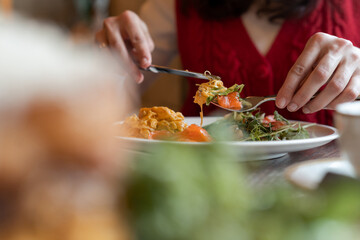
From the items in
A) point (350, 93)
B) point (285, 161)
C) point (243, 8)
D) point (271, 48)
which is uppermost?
point (243, 8)

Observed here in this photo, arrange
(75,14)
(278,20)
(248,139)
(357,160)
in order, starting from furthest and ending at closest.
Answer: (75,14), (278,20), (248,139), (357,160)

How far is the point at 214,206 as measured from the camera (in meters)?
0.17

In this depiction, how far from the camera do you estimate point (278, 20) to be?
1.53 m

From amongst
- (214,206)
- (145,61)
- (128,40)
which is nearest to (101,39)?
(128,40)

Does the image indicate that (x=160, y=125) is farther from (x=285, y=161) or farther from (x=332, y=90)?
(x=332, y=90)

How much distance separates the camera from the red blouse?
1.42 meters

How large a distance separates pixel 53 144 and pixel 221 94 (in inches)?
32.5

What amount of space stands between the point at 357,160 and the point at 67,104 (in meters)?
0.35

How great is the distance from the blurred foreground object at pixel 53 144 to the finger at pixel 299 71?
0.78 meters

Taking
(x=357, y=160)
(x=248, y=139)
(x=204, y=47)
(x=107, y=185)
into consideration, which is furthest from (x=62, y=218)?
(x=204, y=47)

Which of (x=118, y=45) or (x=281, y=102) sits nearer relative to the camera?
(x=281, y=102)

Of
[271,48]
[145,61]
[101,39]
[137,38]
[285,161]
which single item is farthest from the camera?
[271,48]

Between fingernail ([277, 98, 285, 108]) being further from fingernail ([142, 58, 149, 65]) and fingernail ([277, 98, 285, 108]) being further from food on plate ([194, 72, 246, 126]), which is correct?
fingernail ([142, 58, 149, 65])

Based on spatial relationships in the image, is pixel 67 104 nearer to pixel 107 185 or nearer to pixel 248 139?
pixel 107 185
